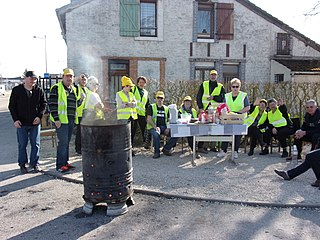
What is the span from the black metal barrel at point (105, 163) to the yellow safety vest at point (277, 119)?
4.68 m

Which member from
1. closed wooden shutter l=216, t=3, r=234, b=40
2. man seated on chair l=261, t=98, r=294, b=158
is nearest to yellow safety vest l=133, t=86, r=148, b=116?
man seated on chair l=261, t=98, r=294, b=158

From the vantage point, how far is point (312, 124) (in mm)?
7066

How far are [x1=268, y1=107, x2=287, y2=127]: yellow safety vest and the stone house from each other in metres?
9.22

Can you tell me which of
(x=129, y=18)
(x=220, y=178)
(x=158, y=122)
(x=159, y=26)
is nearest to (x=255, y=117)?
(x=158, y=122)

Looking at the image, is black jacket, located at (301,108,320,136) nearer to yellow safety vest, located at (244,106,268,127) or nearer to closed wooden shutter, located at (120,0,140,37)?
yellow safety vest, located at (244,106,268,127)

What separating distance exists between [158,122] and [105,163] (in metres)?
3.70

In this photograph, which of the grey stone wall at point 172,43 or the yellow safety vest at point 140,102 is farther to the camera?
the grey stone wall at point 172,43

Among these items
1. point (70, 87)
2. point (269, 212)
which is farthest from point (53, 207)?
point (269, 212)

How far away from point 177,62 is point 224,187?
12216 millimetres

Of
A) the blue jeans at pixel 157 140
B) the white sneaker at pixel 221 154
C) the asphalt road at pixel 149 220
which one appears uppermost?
the blue jeans at pixel 157 140

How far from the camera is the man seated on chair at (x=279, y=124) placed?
769cm

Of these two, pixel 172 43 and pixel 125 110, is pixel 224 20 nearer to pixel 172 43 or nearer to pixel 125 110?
pixel 172 43

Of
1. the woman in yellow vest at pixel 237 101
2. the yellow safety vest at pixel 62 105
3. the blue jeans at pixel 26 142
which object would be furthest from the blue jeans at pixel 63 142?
the woman in yellow vest at pixel 237 101

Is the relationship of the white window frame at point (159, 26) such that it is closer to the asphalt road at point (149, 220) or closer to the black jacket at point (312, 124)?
the black jacket at point (312, 124)
